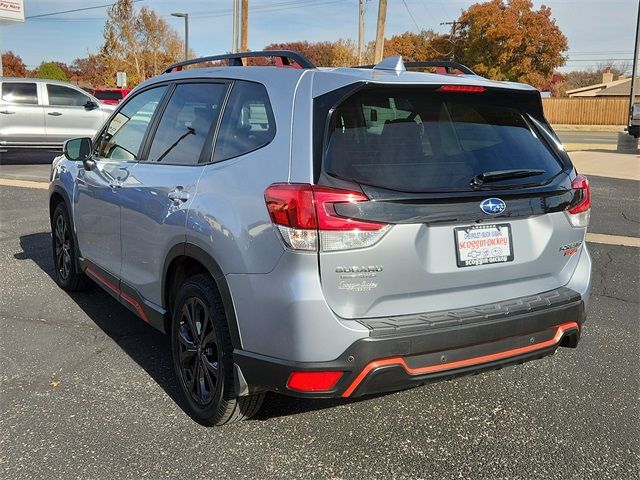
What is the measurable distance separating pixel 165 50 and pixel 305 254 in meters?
52.6

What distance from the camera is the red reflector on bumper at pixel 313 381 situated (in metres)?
2.59

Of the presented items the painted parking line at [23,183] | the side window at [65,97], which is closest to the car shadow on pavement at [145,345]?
the painted parking line at [23,183]

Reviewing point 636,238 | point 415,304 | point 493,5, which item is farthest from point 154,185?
point 493,5

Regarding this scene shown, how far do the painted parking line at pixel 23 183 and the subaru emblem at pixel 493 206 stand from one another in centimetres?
1050

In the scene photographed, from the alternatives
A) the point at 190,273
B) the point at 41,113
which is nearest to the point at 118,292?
the point at 190,273

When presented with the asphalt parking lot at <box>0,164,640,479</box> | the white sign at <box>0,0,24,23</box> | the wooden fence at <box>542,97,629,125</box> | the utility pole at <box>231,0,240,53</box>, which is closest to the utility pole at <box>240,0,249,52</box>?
the utility pole at <box>231,0,240,53</box>

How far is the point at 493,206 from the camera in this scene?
2803mm

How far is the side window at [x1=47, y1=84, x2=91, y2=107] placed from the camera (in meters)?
15.6

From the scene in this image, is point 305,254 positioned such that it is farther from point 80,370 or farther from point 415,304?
point 80,370

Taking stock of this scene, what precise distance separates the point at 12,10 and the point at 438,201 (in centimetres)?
2980

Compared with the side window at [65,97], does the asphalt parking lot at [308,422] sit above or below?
below

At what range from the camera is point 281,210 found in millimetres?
2580

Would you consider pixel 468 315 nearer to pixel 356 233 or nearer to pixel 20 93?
pixel 356 233

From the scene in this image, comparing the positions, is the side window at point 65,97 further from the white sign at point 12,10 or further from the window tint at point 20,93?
the white sign at point 12,10
